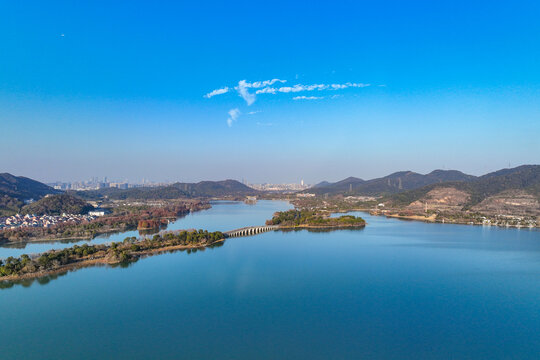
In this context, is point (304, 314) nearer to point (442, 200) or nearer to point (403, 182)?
point (442, 200)

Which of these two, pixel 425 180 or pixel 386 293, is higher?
pixel 425 180

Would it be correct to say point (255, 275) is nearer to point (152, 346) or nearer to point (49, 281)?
point (152, 346)

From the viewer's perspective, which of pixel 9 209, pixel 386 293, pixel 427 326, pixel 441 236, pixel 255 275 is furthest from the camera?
pixel 9 209

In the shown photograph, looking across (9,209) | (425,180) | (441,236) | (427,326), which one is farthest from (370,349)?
(425,180)

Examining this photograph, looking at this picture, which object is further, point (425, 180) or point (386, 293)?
point (425, 180)

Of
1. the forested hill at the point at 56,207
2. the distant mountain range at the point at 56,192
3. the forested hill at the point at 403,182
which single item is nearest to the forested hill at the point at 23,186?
the distant mountain range at the point at 56,192
